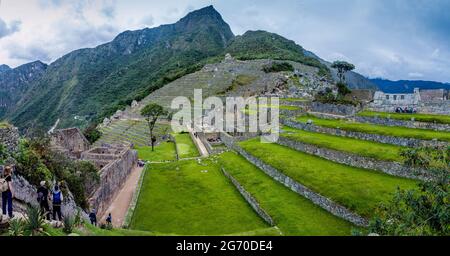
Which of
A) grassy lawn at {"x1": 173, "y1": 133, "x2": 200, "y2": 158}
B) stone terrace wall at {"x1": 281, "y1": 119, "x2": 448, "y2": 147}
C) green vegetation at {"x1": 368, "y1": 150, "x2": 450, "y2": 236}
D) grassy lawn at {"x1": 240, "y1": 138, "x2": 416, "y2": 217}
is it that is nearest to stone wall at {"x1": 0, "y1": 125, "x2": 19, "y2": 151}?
green vegetation at {"x1": 368, "y1": 150, "x2": 450, "y2": 236}

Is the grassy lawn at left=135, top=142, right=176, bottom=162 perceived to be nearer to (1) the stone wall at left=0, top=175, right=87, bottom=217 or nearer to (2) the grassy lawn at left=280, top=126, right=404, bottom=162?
(2) the grassy lawn at left=280, top=126, right=404, bottom=162

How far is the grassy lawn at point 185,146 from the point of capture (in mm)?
30812

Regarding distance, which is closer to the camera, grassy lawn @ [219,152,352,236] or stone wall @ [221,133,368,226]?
grassy lawn @ [219,152,352,236]

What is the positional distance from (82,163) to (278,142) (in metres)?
12.9

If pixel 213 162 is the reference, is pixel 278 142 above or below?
above

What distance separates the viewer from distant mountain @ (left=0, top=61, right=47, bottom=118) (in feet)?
513

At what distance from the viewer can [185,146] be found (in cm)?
3462

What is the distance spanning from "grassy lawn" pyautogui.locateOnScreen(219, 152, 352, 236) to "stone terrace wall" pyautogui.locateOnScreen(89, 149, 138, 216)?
6877 millimetres

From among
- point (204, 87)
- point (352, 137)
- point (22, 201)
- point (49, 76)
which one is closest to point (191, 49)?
point (49, 76)

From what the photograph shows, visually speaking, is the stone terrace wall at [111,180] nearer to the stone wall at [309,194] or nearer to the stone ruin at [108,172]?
the stone ruin at [108,172]

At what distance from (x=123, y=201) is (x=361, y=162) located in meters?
12.2

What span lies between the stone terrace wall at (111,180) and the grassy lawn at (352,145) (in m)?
10.7

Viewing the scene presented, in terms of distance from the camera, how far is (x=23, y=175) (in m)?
11.9
